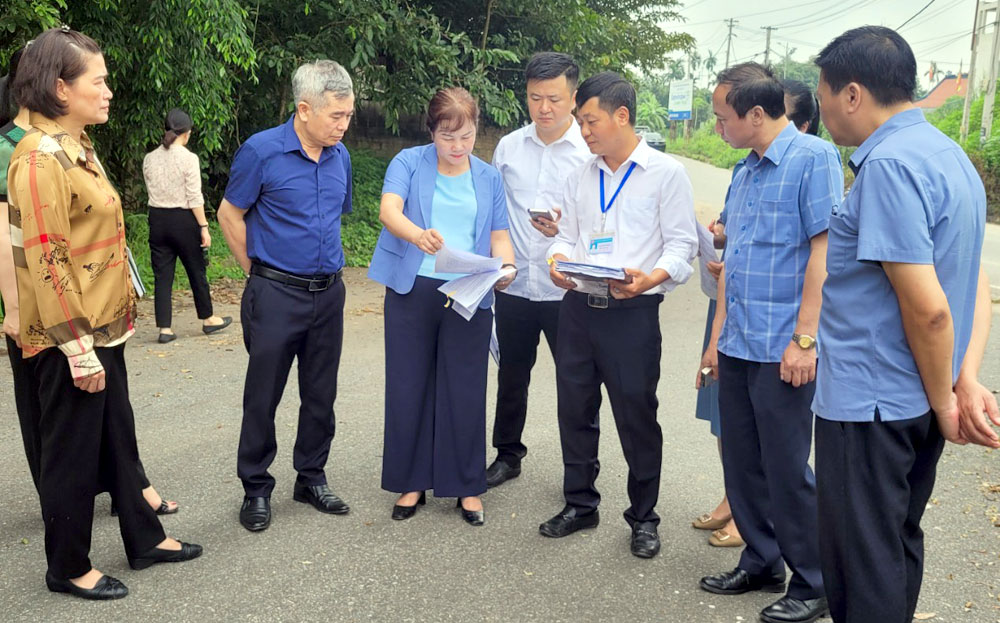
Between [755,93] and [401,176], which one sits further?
[401,176]

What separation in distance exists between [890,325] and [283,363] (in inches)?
111

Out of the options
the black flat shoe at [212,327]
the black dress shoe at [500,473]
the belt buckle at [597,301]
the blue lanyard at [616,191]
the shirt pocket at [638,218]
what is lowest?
the black dress shoe at [500,473]

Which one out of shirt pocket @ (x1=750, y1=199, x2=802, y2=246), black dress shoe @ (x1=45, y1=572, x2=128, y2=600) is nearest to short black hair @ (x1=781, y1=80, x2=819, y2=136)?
shirt pocket @ (x1=750, y1=199, x2=802, y2=246)

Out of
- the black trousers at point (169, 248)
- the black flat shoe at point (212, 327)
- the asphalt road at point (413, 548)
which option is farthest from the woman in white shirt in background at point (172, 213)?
the asphalt road at point (413, 548)

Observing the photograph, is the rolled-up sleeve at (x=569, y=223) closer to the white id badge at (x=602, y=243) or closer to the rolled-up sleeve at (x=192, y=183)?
the white id badge at (x=602, y=243)

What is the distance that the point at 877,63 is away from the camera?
2.59 meters

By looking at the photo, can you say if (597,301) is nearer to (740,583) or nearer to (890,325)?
(740,583)

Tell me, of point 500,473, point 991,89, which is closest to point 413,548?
point 500,473

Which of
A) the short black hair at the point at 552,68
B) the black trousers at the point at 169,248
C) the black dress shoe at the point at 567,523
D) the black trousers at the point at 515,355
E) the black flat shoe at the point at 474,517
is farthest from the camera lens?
the black trousers at the point at 169,248

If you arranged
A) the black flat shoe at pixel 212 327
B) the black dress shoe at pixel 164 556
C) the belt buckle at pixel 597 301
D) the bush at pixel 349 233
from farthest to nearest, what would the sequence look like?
the bush at pixel 349 233 < the black flat shoe at pixel 212 327 < the belt buckle at pixel 597 301 < the black dress shoe at pixel 164 556

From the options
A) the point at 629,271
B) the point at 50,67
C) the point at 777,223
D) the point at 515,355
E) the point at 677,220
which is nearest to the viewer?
the point at 50,67

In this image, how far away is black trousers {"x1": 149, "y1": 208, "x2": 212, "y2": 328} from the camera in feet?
27.1

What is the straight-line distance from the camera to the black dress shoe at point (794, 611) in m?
3.48

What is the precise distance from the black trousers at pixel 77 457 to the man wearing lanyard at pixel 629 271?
74.2 inches
